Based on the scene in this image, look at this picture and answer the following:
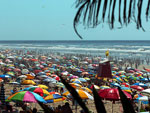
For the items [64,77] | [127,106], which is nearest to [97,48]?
[64,77]

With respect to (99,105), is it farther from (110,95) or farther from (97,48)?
(97,48)

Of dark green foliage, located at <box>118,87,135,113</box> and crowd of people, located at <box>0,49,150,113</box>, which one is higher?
dark green foliage, located at <box>118,87,135,113</box>

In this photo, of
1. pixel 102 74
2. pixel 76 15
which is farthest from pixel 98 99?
pixel 102 74

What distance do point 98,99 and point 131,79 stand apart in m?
22.5

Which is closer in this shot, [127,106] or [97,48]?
[127,106]

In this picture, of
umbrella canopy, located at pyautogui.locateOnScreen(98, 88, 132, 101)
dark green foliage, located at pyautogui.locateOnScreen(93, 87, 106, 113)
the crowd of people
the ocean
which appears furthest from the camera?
the ocean

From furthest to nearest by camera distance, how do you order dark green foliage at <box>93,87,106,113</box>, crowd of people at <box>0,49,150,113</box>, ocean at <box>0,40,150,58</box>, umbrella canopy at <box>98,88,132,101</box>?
1. ocean at <box>0,40,150,58</box>
2. crowd of people at <box>0,49,150,113</box>
3. umbrella canopy at <box>98,88,132,101</box>
4. dark green foliage at <box>93,87,106,113</box>

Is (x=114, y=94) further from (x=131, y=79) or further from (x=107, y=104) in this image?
(x=131, y=79)

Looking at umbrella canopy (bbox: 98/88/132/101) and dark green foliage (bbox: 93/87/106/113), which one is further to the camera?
umbrella canopy (bbox: 98/88/132/101)

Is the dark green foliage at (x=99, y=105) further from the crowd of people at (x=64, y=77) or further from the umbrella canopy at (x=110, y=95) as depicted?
the umbrella canopy at (x=110, y=95)

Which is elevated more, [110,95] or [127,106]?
[127,106]

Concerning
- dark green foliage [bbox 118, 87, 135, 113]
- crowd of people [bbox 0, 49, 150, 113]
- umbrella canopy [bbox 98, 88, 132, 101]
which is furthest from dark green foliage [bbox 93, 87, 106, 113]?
umbrella canopy [bbox 98, 88, 132, 101]

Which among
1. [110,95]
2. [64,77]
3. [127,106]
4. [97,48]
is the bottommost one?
[97,48]

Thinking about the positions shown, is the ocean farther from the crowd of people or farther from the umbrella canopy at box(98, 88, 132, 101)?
the umbrella canopy at box(98, 88, 132, 101)
